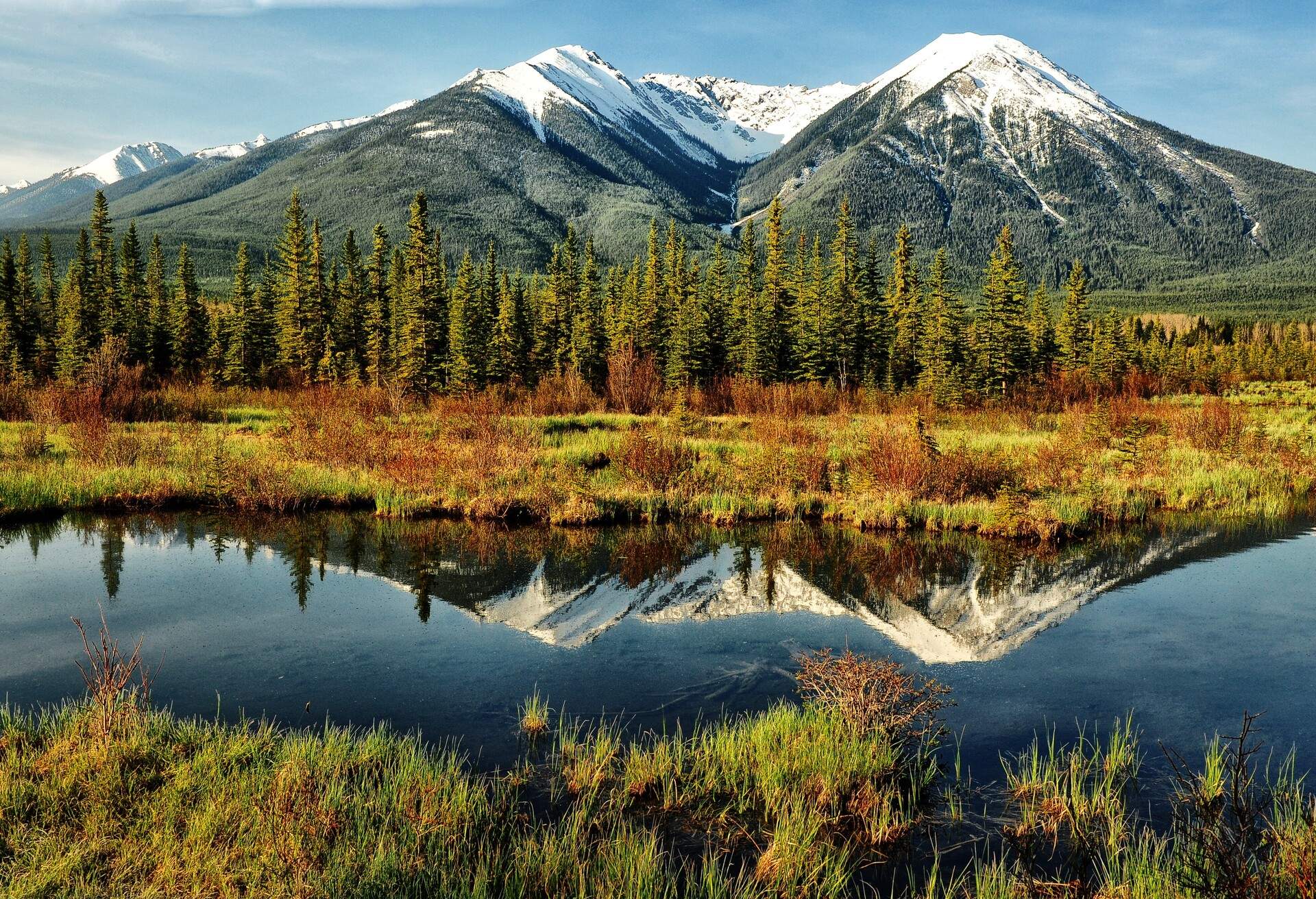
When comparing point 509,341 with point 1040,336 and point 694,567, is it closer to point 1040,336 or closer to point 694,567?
point 1040,336

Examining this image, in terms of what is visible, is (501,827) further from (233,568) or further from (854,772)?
(233,568)

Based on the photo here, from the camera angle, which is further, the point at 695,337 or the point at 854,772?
the point at 695,337

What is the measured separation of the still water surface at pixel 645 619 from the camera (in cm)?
880

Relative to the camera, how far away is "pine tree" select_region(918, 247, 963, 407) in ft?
149

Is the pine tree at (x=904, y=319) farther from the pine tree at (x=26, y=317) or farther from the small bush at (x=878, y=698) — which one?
the pine tree at (x=26, y=317)

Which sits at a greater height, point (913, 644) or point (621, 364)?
point (621, 364)

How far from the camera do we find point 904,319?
51875 mm

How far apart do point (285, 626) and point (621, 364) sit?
2410 cm

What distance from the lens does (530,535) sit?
17.5 metres

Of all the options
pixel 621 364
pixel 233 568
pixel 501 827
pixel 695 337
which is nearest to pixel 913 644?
pixel 501 827

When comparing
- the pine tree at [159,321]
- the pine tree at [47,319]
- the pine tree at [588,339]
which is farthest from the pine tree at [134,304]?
the pine tree at [588,339]

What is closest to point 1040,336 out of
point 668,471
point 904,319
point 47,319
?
point 904,319

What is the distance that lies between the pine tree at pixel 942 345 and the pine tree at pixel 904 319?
2074 mm

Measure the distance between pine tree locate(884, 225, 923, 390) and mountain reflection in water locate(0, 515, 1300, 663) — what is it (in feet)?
111
